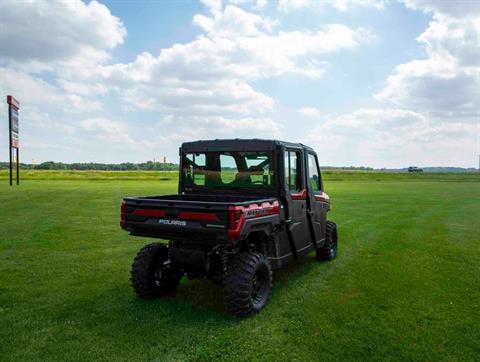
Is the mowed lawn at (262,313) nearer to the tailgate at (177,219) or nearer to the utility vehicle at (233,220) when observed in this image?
the utility vehicle at (233,220)

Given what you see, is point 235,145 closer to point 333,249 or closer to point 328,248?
point 328,248

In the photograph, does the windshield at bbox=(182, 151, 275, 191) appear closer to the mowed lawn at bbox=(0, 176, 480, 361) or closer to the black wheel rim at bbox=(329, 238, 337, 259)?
the mowed lawn at bbox=(0, 176, 480, 361)

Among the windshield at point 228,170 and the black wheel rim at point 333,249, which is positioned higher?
the windshield at point 228,170

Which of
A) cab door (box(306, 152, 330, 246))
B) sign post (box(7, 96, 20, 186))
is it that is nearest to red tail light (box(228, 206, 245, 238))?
cab door (box(306, 152, 330, 246))

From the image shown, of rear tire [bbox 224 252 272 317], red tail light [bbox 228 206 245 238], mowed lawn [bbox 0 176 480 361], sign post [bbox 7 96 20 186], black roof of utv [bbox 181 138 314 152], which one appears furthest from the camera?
sign post [bbox 7 96 20 186]

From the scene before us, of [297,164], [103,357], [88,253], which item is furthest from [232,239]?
[88,253]

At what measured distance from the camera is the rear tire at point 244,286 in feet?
18.7

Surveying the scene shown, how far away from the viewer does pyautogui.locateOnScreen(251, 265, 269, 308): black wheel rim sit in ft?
20.2

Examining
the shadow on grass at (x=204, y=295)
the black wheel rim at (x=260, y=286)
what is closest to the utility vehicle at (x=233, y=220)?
the black wheel rim at (x=260, y=286)

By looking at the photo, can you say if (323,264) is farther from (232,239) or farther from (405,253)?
(232,239)

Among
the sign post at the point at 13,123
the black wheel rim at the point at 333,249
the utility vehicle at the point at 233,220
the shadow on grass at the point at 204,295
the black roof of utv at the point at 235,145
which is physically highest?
the sign post at the point at 13,123

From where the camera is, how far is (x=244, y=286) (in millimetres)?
5711

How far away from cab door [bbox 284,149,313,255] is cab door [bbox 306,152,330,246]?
9.8 inches

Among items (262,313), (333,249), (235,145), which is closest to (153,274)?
(262,313)
